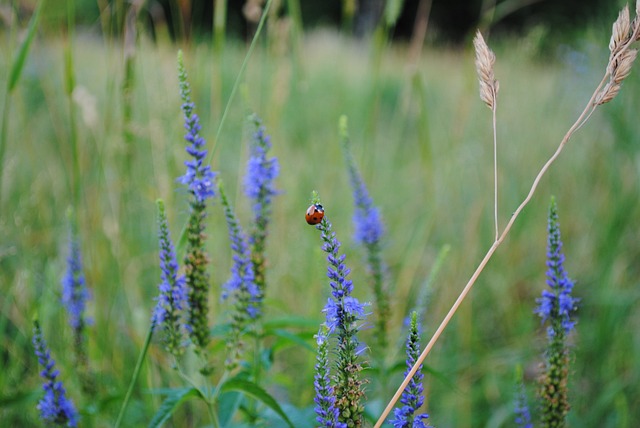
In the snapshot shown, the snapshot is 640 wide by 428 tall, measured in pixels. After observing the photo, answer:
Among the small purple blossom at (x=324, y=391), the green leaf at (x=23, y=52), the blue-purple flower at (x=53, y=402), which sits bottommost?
the blue-purple flower at (x=53, y=402)

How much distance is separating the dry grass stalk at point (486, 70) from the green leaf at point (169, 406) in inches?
38.3

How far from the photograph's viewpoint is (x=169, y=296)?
4.89 feet

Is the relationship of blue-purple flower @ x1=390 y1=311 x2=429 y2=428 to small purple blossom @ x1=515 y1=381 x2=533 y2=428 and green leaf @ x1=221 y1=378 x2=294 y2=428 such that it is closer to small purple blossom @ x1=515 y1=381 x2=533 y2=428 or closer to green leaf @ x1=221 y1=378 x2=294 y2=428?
green leaf @ x1=221 y1=378 x2=294 y2=428

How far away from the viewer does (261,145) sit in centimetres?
184

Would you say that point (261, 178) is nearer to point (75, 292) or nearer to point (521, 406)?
point (75, 292)

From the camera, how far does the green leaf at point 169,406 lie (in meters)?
1.38

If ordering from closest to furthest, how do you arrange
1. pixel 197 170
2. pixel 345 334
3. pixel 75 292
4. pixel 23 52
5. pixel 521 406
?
pixel 345 334
pixel 197 170
pixel 521 406
pixel 23 52
pixel 75 292

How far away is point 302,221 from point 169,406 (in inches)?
108

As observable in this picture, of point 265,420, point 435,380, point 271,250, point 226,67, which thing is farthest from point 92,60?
point 265,420

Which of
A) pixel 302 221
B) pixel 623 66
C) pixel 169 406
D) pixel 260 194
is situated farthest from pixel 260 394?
pixel 302 221

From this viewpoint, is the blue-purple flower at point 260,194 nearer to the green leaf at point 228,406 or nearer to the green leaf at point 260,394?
the green leaf at point 228,406

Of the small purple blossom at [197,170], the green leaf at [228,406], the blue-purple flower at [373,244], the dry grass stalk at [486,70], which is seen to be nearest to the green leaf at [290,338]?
the green leaf at [228,406]

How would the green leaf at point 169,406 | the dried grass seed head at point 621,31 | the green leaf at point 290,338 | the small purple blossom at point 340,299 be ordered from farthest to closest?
the green leaf at point 290,338, the green leaf at point 169,406, the dried grass seed head at point 621,31, the small purple blossom at point 340,299

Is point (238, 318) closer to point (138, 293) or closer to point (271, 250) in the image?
point (138, 293)
